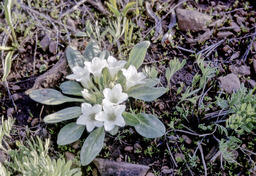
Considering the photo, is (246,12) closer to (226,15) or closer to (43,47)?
(226,15)

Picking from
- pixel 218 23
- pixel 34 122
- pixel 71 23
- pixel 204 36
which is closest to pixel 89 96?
pixel 34 122

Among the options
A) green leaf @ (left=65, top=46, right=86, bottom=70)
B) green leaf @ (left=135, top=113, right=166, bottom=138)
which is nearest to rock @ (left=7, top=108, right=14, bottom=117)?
green leaf @ (left=65, top=46, right=86, bottom=70)

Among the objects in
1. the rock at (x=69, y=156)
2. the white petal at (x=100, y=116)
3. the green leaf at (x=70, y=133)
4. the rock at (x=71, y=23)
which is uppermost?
the rock at (x=71, y=23)

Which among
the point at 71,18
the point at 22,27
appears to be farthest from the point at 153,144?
the point at 22,27

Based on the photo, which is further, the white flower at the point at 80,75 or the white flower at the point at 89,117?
the white flower at the point at 80,75

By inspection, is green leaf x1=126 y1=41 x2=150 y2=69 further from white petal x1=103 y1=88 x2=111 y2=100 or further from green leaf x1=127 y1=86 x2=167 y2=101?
white petal x1=103 y1=88 x2=111 y2=100

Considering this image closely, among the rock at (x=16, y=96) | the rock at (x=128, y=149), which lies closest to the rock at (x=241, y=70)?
the rock at (x=128, y=149)

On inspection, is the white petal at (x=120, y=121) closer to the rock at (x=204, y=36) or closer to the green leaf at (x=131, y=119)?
the green leaf at (x=131, y=119)
